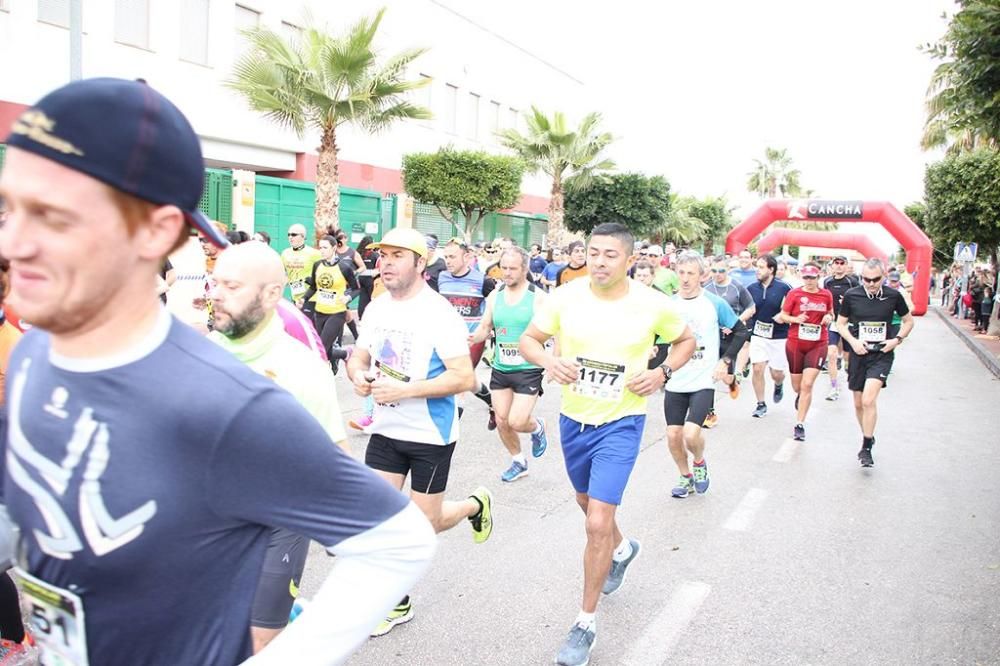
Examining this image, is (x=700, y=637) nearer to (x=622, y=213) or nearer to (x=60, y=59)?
(x=60, y=59)

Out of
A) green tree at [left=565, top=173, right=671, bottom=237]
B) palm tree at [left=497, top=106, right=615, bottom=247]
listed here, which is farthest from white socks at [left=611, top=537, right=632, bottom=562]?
green tree at [left=565, top=173, right=671, bottom=237]

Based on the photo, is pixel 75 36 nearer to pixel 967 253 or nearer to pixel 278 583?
pixel 278 583

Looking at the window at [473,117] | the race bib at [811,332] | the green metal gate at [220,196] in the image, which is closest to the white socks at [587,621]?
the race bib at [811,332]

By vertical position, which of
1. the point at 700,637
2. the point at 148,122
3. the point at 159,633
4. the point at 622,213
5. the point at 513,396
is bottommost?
the point at 700,637

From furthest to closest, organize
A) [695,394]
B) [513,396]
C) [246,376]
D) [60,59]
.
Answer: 1. [60,59]
2. [513,396]
3. [695,394]
4. [246,376]

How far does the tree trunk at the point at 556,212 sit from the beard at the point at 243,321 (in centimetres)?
2635

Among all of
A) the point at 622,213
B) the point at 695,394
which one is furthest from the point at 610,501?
the point at 622,213

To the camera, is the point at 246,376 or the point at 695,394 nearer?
the point at 246,376

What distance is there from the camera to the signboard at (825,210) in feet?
89.6

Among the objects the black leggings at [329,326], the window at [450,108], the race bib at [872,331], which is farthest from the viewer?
the window at [450,108]

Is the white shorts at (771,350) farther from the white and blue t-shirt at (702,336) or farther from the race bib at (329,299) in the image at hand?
the race bib at (329,299)

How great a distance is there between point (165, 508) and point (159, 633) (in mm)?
223

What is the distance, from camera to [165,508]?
115 centimetres

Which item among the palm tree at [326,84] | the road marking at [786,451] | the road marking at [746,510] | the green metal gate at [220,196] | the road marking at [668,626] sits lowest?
the road marking at [668,626]
